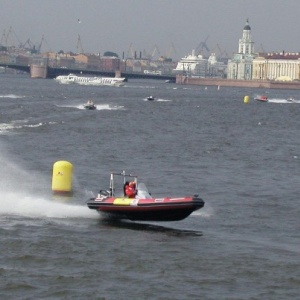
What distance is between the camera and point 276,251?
1972 centimetres

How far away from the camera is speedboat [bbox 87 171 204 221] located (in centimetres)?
2089

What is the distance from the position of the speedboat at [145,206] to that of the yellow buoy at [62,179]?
4435 millimetres

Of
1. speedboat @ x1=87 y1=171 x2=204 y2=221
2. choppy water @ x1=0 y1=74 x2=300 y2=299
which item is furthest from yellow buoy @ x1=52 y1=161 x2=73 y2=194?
speedboat @ x1=87 y1=171 x2=204 y2=221

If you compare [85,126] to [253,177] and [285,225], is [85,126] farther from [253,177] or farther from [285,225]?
[285,225]

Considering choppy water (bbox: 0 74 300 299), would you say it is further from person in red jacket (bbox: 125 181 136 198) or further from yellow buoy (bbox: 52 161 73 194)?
person in red jacket (bbox: 125 181 136 198)

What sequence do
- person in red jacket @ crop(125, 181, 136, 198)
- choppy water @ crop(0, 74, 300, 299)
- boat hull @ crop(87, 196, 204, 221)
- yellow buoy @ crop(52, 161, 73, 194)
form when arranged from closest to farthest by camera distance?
choppy water @ crop(0, 74, 300, 299)
boat hull @ crop(87, 196, 204, 221)
person in red jacket @ crop(125, 181, 136, 198)
yellow buoy @ crop(52, 161, 73, 194)

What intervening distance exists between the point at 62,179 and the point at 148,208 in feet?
18.9

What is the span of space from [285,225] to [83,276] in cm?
651

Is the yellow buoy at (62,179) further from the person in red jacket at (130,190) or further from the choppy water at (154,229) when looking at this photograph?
the person in red jacket at (130,190)

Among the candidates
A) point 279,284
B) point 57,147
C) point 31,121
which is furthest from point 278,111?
point 279,284

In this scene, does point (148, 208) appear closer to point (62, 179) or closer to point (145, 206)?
point (145, 206)

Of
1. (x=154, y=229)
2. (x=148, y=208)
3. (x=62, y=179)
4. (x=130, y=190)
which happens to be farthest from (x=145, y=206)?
(x=62, y=179)

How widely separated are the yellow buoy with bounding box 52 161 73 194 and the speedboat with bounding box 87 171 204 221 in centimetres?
443

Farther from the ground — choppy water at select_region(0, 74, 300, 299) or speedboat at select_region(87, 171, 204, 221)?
speedboat at select_region(87, 171, 204, 221)
